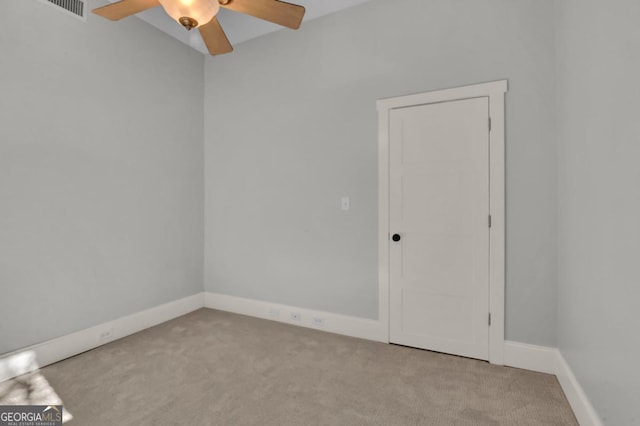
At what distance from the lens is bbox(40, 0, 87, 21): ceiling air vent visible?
8.39ft

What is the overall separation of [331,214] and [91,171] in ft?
7.27

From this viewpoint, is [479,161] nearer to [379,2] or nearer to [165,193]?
[379,2]

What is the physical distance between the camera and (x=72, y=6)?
2650 mm

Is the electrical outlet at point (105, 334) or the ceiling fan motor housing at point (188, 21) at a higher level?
the ceiling fan motor housing at point (188, 21)

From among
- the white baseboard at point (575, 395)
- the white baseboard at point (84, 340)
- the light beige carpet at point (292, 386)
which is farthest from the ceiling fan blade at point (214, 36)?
the white baseboard at point (575, 395)

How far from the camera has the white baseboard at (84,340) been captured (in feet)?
7.47

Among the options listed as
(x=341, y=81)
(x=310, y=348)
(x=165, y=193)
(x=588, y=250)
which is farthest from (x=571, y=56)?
(x=165, y=193)

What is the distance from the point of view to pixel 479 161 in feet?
8.23

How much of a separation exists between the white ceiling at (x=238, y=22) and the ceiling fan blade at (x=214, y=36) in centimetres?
119

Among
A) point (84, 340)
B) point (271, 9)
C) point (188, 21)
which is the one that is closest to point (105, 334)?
point (84, 340)

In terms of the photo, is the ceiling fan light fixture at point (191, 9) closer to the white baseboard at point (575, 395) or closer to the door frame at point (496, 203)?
the door frame at point (496, 203)

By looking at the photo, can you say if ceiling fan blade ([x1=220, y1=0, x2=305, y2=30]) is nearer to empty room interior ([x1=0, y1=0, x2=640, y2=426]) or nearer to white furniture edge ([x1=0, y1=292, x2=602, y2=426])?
empty room interior ([x1=0, y1=0, x2=640, y2=426])

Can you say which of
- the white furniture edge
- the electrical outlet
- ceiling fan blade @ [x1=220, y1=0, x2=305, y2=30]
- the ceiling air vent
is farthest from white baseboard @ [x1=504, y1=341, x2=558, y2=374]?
the ceiling air vent

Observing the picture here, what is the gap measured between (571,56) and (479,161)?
0.84 metres
